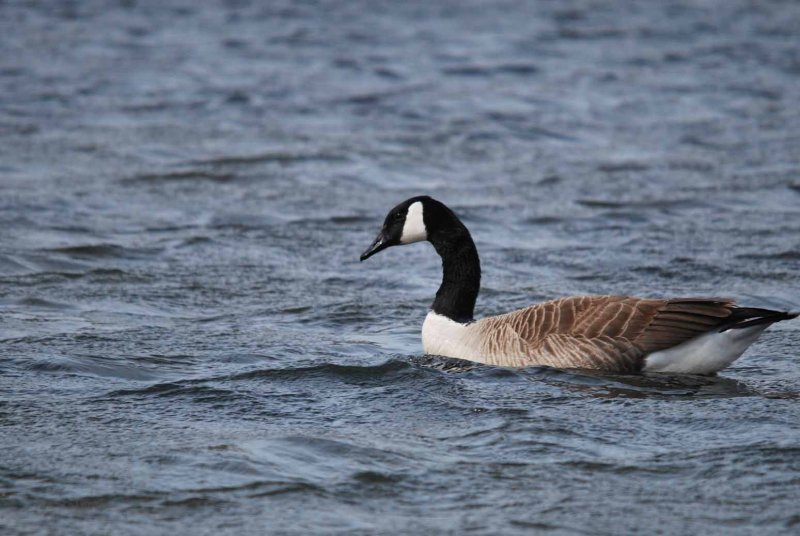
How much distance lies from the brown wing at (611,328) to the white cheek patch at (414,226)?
3.80 feet

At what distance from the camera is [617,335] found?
815 centimetres

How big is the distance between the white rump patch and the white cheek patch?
6.30ft

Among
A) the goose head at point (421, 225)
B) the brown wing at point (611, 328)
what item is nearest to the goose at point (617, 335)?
the brown wing at point (611, 328)

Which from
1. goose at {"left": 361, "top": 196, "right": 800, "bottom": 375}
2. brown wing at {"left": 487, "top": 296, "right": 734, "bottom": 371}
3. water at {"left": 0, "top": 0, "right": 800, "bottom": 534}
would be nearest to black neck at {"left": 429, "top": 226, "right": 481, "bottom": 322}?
goose at {"left": 361, "top": 196, "right": 800, "bottom": 375}

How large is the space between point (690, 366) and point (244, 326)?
325 cm

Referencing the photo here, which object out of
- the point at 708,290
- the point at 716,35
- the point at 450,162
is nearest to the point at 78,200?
the point at 450,162

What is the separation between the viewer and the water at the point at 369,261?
20.5 ft

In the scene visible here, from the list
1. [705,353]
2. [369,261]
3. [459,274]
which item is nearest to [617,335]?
[705,353]

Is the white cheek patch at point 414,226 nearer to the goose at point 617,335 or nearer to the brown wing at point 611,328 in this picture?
the goose at point 617,335

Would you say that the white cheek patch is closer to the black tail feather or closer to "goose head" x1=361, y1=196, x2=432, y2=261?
"goose head" x1=361, y1=196, x2=432, y2=261

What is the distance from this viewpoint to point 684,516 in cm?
584

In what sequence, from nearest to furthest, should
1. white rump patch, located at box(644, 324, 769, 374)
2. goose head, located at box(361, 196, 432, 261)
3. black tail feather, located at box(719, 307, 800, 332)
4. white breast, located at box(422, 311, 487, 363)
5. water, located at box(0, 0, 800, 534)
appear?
1. water, located at box(0, 0, 800, 534)
2. black tail feather, located at box(719, 307, 800, 332)
3. white rump patch, located at box(644, 324, 769, 374)
4. white breast, located at box(422, 311, 487, 363)
5. goose head, located at box(361, 196, 432, 261)

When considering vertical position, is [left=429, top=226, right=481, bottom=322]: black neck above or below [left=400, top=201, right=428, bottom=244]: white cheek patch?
below

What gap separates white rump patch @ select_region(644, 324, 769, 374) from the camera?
797 centimetres
